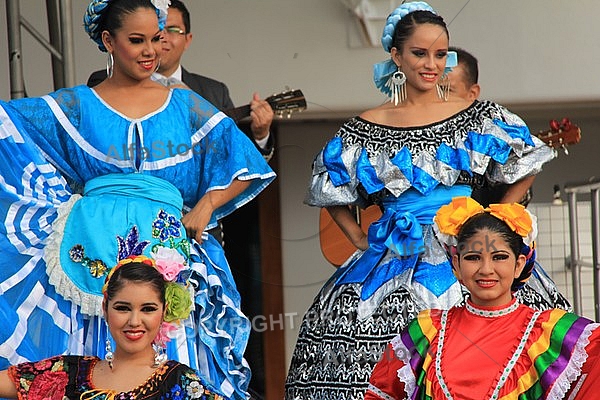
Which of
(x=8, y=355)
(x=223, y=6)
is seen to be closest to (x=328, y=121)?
(x=223, y=6)

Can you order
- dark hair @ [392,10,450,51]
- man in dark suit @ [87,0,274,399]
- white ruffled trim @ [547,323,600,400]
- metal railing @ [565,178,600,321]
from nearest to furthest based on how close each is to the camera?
white ruffled trim @ [547,323,600,400]
dark hair @ [392,10,450,51]
man in dark suit @ [87,0,274,399]
metal railing @ [565,178,600,321]

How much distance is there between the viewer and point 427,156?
4020 millimetres

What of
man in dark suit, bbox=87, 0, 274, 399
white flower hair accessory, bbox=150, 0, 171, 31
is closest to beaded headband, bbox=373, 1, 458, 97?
man in dark suit, bbox=87, 0, 274, 399

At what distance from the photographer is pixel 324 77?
5523 mm

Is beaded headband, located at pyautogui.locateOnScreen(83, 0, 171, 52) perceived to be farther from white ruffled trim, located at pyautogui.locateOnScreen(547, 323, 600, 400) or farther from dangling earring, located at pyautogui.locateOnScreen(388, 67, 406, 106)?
white ruffled trim, located at pyautogui.locateOnScreen(547, 323, 600, 400)

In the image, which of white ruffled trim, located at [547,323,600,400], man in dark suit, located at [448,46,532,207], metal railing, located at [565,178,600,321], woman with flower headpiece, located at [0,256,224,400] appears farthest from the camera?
metal railing, located at [565,178,600,321]

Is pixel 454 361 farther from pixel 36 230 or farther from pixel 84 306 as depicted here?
pixel 36 230

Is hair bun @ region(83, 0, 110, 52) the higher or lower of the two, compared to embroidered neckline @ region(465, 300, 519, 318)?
higher

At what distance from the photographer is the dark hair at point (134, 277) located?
3.27m

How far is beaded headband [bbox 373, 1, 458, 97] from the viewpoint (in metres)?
4.14

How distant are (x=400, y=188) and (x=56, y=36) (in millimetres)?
1530

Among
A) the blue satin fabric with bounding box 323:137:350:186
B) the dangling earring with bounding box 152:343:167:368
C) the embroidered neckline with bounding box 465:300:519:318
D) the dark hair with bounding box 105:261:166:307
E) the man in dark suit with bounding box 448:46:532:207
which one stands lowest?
the dangling earring with bounding box 152:343:167:368

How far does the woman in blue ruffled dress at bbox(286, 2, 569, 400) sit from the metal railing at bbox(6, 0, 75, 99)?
1.10 metres

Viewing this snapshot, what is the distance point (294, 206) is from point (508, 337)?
8.38 ft
